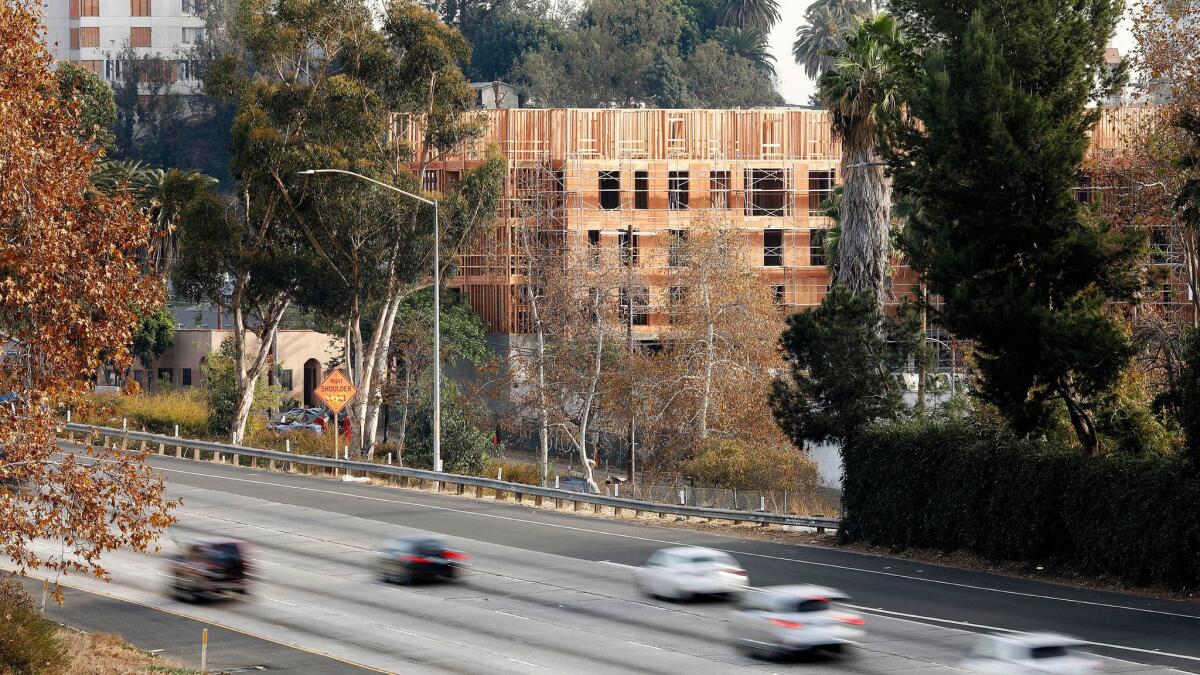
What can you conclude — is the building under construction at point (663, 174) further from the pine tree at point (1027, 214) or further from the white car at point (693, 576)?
the white car at point (693, 576)

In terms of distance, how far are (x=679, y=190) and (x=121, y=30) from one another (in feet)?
336

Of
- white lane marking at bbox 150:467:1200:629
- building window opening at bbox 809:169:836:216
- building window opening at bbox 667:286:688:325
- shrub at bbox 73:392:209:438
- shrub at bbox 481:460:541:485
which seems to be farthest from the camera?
building window opening at bbox 809:169:836:216

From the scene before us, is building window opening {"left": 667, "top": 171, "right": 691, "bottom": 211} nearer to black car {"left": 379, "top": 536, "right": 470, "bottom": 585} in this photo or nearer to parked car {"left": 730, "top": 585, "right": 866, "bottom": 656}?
black car {"left": 379, "top": 536, "right": 470, "bottom": 585}

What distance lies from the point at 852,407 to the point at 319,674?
57.7 feet

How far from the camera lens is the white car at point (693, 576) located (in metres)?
24.9

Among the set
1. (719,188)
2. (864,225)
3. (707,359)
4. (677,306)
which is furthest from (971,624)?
(719,188)

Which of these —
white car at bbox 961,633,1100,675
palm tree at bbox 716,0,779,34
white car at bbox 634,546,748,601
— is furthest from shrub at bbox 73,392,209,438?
palm tree at bbox 716,0,779,34

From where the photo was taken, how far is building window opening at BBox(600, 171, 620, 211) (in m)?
84.3

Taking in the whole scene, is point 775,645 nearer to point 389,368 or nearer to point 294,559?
point 294,559

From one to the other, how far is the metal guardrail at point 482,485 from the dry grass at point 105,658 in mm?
7510

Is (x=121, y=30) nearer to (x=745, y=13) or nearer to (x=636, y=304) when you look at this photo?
(x=745, y=13)

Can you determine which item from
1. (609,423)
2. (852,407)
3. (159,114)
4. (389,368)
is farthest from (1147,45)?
(159,114)

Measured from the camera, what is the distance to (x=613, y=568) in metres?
29.1

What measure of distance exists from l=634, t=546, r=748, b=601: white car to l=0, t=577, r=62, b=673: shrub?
34.1 feet
